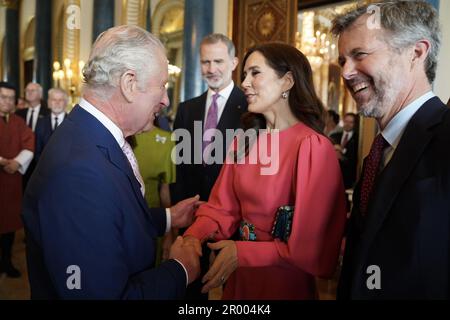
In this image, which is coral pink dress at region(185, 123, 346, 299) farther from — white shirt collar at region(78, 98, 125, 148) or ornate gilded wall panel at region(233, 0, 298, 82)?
ornate gilded wall panel at region(233, 0, 298, 82)

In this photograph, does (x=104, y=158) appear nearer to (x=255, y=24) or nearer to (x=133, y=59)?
(x=133, y=59)

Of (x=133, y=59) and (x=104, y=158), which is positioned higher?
(x=133, y=59)

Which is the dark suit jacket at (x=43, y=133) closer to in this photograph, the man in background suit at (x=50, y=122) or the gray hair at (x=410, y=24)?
the man in background suit at (x=50, y=122)

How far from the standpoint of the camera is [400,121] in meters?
1.30

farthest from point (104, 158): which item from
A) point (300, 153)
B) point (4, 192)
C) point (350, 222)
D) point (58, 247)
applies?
point (4, 192)

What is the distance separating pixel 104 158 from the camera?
124cm

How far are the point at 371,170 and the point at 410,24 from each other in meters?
0.49

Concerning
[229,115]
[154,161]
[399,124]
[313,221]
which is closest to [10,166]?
[154,161]

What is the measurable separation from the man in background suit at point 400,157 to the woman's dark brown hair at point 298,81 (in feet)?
1.33

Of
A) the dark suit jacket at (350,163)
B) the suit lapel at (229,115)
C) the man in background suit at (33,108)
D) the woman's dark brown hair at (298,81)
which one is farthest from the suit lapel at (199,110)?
the man in background suit at (33,108)

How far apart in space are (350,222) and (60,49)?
12.7 m

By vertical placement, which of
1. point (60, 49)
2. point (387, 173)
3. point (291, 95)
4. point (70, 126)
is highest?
point (60, 49)

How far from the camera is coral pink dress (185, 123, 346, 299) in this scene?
1.61 m

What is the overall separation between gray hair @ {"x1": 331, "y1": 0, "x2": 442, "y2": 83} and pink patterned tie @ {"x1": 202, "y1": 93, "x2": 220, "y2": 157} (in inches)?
73.9
